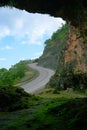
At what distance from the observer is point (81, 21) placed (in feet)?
102

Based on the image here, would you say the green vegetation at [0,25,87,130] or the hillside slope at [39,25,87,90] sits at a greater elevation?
the hillside slope at [39,25,87,90]

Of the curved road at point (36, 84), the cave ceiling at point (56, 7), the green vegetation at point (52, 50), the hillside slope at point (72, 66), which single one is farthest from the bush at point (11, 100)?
the green vegetation at point (52, 50)

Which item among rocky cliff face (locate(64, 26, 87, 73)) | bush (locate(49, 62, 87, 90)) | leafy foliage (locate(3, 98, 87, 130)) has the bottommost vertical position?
leafy foliage (locate(3, 98, 87, 130))

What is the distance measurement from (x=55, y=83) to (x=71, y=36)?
254 inches

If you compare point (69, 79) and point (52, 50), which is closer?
point (69, 79)

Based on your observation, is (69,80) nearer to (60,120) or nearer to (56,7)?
(56,7)

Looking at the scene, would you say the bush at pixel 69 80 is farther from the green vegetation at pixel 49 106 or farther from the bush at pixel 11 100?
the bush at pixel 11 100

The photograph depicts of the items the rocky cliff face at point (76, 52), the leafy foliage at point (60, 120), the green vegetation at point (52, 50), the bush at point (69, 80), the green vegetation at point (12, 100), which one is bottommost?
the leafy foliage at point (60, 120)

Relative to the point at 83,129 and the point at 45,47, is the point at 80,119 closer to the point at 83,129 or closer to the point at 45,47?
the point at 83,129

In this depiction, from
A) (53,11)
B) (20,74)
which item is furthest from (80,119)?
(20,74)

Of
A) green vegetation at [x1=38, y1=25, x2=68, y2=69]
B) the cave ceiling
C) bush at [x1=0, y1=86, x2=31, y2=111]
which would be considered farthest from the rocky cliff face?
green vegetation at [x1=38, y1=25, x2=68, y2=69]

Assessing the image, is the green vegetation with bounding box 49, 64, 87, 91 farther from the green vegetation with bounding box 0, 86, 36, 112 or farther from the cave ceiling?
the green vegetation with bounding box 0, 86, 36, 112

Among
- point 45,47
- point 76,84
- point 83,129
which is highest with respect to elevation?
point 45,47

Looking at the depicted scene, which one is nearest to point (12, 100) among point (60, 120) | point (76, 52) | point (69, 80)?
point (60, 120)
